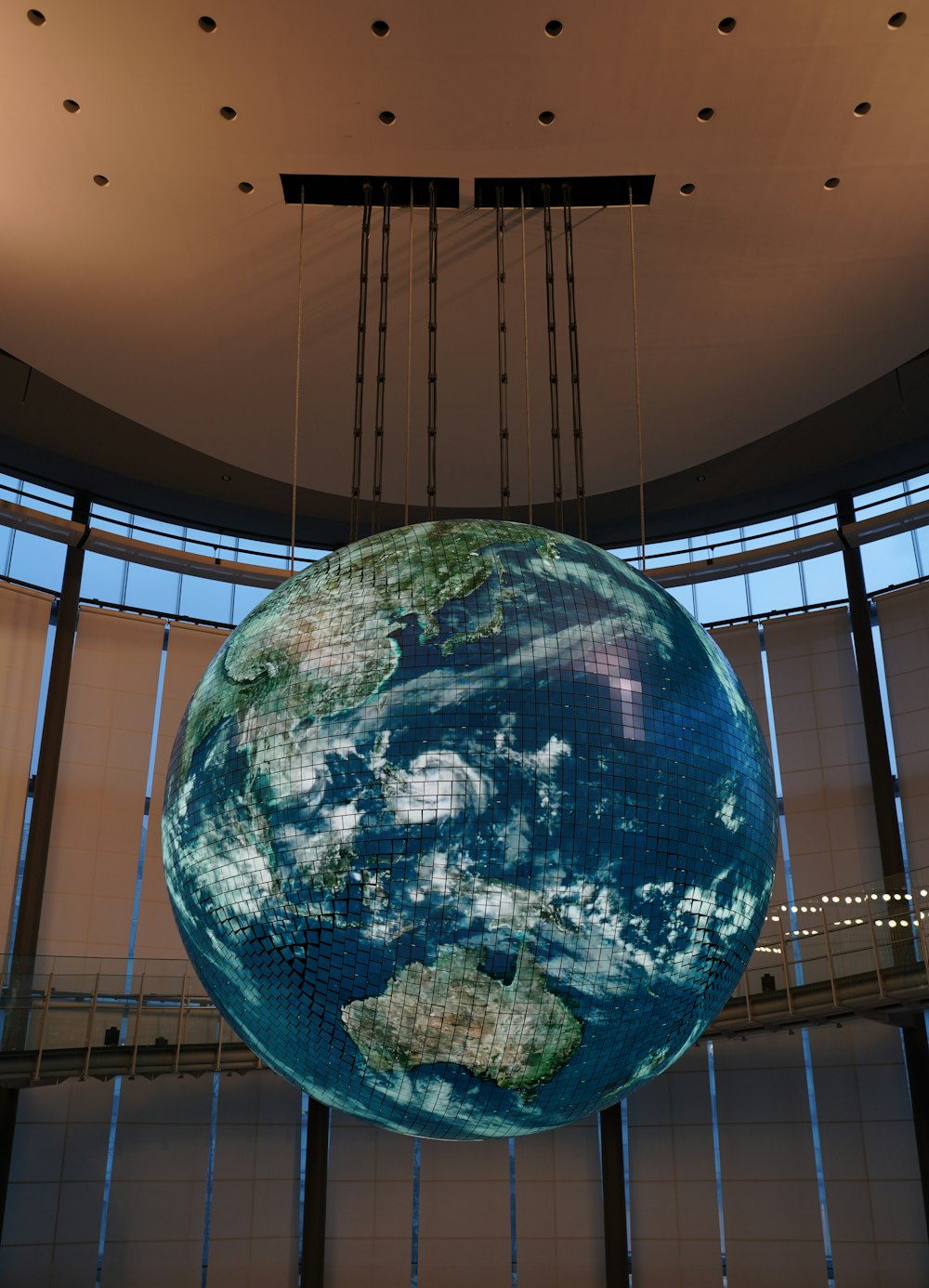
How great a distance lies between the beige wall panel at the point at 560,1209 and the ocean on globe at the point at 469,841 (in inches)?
811

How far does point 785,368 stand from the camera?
14.8m

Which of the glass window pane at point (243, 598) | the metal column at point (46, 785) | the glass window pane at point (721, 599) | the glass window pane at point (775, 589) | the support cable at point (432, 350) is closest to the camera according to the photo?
the support cable at point (432, 350)

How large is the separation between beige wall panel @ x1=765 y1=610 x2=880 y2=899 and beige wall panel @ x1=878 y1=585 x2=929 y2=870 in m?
0.77

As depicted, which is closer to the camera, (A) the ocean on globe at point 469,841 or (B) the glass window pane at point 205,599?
(A) the ocean on globe at point 469,841

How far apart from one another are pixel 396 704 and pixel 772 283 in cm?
1027

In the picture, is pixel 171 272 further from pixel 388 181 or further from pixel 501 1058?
pixel 501 1058

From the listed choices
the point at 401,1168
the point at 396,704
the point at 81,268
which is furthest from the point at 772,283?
the point at 401,1168

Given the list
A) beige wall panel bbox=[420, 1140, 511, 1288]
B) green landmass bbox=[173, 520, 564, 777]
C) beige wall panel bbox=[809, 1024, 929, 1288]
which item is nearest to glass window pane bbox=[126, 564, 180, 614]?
beige wall panel bbox=[420, 1140, 511, 1288]

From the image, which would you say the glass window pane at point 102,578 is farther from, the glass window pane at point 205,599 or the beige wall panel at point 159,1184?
the beige wall panel at point 159,1184

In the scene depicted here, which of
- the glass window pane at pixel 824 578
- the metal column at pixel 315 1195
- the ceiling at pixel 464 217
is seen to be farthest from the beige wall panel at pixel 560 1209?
the ceiling at pixel 464 217

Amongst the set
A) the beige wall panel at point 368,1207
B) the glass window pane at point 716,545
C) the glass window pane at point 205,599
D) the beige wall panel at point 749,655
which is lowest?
the beige wall panel at point 368,1207

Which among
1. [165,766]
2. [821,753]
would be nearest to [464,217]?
[165,766]

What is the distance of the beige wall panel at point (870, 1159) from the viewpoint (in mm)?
22125

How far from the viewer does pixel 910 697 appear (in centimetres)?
2502
